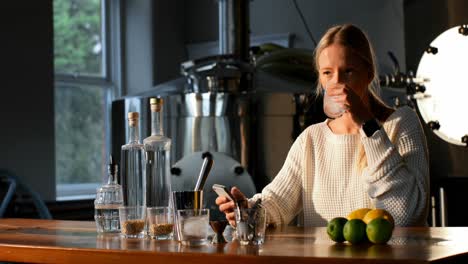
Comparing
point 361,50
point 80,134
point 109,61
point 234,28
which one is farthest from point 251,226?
point 109,61

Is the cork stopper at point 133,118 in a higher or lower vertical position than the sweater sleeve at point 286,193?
higher

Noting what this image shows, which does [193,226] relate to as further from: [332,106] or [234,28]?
[234,28]

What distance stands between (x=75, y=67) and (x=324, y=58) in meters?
3.31

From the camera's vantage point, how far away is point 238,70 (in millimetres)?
3773

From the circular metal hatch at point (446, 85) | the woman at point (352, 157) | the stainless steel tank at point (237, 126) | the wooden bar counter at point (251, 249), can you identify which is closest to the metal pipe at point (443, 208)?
the circular metal hatch at point (446, 85)

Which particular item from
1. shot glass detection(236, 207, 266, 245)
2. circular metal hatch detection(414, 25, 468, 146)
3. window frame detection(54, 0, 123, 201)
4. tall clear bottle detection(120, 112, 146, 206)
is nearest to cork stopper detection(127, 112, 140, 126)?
tall clear bottle detection(120, 112, 146, 206)

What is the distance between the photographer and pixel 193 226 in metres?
1.70

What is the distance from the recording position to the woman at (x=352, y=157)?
6.88ft

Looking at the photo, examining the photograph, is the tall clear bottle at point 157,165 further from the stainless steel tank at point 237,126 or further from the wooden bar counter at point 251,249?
the stainless steel tank at point 237,126

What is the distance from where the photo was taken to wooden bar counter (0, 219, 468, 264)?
57.1 inches

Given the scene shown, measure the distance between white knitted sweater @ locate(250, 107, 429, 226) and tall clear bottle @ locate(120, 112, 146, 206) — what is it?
0.36 meters

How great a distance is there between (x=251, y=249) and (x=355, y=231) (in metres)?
0.20

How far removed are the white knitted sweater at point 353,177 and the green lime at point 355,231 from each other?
0.46 metres

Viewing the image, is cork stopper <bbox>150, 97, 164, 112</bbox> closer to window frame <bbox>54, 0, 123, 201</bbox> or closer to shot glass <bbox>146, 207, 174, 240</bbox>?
shot glass <bbox>146, 207, 174, 240</bbox>
